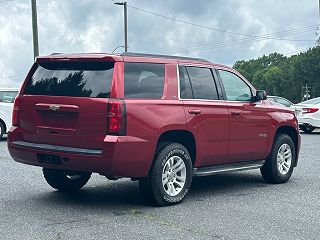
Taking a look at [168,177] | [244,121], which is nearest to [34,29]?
[244,121]

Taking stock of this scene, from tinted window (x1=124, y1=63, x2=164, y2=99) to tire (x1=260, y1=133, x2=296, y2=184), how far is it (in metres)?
2.65

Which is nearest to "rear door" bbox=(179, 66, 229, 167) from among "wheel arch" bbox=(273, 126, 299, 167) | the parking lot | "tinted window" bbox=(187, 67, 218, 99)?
"tinted window" bbox=(187, 67, 218, 99)

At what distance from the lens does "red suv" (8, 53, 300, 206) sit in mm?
6395

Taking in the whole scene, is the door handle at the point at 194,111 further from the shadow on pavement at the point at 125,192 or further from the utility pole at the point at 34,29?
the utility pole at the point at 34,29

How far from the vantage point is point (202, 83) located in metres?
7.64

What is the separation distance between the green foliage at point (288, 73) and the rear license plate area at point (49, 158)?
205 feet

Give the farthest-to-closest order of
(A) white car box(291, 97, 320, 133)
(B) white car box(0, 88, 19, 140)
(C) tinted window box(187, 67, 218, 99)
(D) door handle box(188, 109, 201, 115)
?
(A) white car box(291, 97, 320, 133)
(B) white car box(0, 88, 19, 140)
(C) tinted window box(187, 67, 218, 99)
(D) door handle box(188, 109, 201, 115)

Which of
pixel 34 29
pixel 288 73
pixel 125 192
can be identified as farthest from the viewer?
pixel 288 73

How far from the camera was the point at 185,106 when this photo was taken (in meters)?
7.11

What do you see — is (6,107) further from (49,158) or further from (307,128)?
(49,158)

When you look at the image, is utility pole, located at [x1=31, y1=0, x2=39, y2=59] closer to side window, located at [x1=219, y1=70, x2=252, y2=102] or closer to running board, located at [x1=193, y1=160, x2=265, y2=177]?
side window, located at [x1=219, y1=70, x2=252, y2=102]

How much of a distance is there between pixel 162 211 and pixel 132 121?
1.14 m

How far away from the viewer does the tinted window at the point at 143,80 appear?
6.63 metres

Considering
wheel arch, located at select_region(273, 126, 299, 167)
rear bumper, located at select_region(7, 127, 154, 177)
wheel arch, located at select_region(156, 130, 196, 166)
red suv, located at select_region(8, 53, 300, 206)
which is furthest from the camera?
wheel arch, located at select_region(273, 126, 299, 167)
